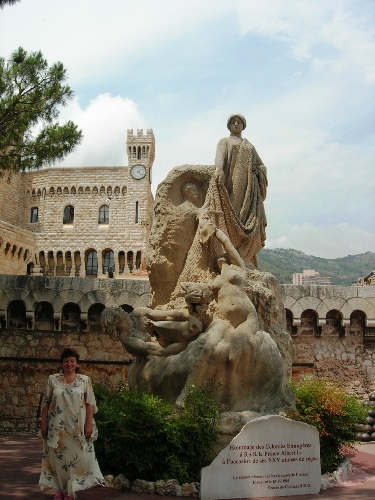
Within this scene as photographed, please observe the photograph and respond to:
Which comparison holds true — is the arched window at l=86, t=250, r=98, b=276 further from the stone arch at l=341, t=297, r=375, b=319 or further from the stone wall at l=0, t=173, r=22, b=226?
A: the stone arch at l=341, t=297, r=375, b=319

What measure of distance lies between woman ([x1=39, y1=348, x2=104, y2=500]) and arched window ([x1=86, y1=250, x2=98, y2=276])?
56.8 metres

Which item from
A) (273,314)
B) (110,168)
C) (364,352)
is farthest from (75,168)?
(273,314)

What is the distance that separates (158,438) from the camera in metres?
5.55

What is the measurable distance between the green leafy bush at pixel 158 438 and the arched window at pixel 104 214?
188 feet

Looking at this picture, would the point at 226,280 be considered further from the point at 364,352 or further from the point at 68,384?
the point at 364,352

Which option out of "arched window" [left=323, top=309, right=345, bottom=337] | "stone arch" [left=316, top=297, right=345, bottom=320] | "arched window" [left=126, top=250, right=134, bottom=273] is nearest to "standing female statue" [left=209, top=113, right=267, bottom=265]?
"stone arch" [left=316, top=297, right=345, bottom=320]

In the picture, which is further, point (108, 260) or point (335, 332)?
point (108, 260)

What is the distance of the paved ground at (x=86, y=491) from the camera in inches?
205

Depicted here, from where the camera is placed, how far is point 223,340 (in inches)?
246

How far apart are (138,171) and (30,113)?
48093mm

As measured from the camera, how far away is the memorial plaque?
5199 millimetres

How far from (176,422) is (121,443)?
556mm

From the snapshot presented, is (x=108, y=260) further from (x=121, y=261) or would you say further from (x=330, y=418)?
(x=330, y=418)

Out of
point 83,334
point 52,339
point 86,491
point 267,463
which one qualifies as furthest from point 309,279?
point 86,491
